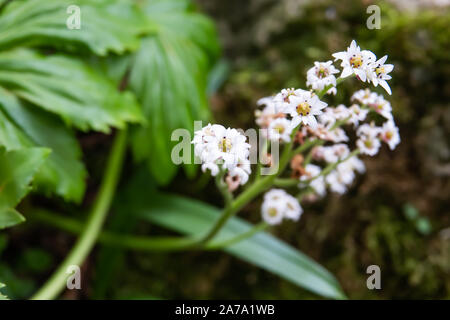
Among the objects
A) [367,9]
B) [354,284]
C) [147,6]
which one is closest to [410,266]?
[354,284]

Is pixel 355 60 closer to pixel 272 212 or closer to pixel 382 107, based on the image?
pixel 382 107

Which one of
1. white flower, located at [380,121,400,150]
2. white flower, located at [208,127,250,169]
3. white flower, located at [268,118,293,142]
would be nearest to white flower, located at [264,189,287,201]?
white flower, located at [268,118,293,142]

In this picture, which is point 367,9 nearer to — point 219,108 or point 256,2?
point 256,2

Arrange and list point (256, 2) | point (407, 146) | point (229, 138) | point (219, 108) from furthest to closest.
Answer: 1. point (256, 2)
2. point (219, 108)
3. point (407, 146)
4. point (229, 138)

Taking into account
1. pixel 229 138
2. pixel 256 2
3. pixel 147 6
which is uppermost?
pixel 256 2

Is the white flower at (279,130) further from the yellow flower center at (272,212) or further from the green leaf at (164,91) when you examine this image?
the green leaf at (164,91)

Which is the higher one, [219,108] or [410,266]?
[219,108]

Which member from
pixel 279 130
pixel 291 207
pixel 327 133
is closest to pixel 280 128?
pixel 279 130

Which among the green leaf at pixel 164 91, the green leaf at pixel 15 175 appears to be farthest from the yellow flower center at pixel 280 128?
the green leaf at pixel 15 175

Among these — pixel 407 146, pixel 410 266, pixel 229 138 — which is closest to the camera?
pixel 229 138
